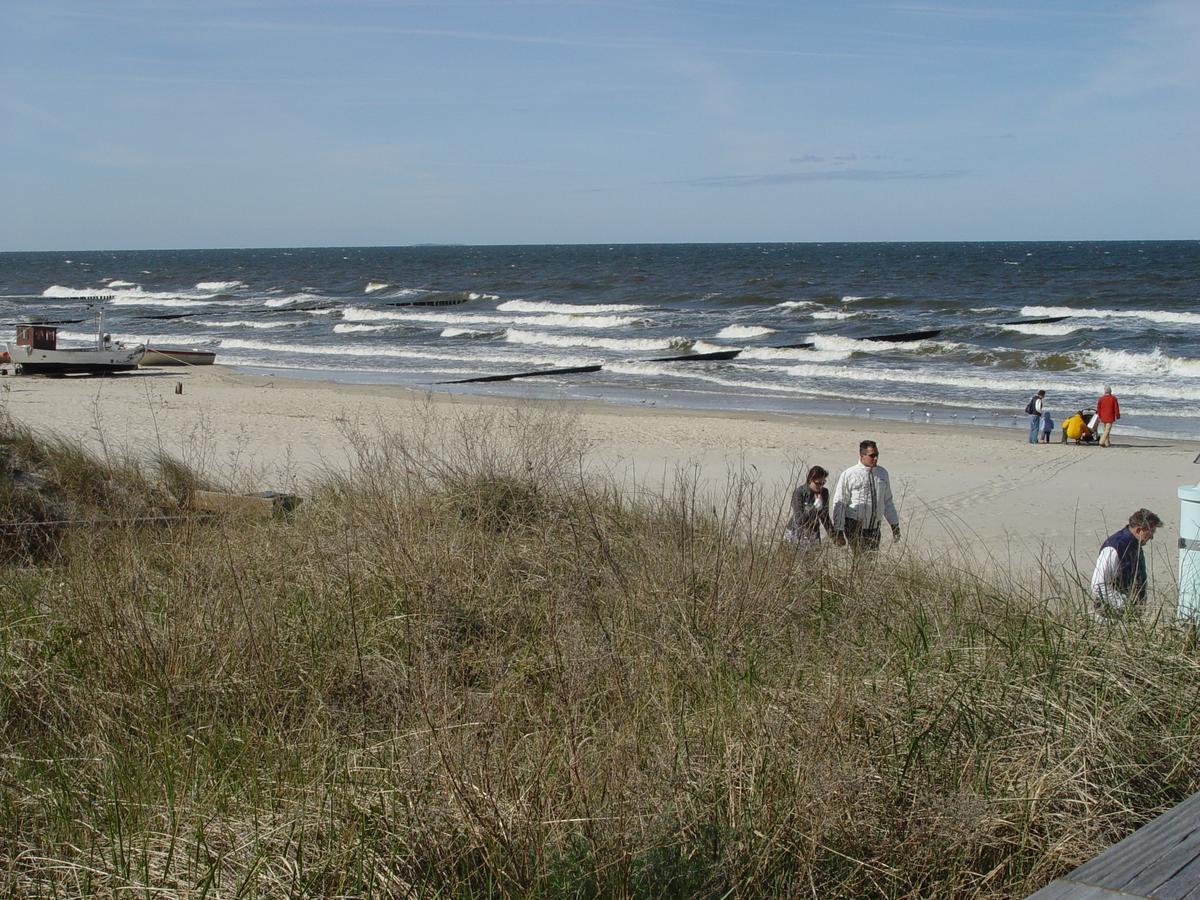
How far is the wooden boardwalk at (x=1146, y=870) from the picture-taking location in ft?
5.78

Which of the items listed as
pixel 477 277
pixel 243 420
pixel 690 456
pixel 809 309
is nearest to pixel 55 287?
pixel 477 277

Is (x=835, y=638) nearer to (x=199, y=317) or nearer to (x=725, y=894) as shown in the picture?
(x=725, y=894)

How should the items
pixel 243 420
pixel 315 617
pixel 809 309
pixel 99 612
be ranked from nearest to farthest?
pixel 99 612
pixel 315 617
pixel 243 420
pixel 809 309

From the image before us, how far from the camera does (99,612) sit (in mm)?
4445

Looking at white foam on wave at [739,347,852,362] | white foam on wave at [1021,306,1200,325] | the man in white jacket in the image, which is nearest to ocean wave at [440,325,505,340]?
white foam on wave at [739,347,852,362]

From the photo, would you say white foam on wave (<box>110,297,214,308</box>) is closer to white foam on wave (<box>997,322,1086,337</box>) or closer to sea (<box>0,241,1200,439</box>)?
sea (<box>0,241,1200,439</box>)

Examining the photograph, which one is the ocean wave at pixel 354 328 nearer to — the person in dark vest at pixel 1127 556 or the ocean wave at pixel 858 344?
the ocean wave at pixel 858 344

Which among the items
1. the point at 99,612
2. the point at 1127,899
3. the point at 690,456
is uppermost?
the point at 1127,899

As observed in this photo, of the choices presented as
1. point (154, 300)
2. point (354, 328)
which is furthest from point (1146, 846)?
point (154, 300)

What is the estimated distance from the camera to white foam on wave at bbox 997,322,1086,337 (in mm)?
38959

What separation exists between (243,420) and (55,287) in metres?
78.5

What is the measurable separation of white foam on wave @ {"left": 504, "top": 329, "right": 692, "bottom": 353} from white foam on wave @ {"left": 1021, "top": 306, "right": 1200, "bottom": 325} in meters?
18.6

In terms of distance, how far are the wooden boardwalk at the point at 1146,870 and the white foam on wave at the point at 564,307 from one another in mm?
52985

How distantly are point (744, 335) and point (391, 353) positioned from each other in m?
13.4
